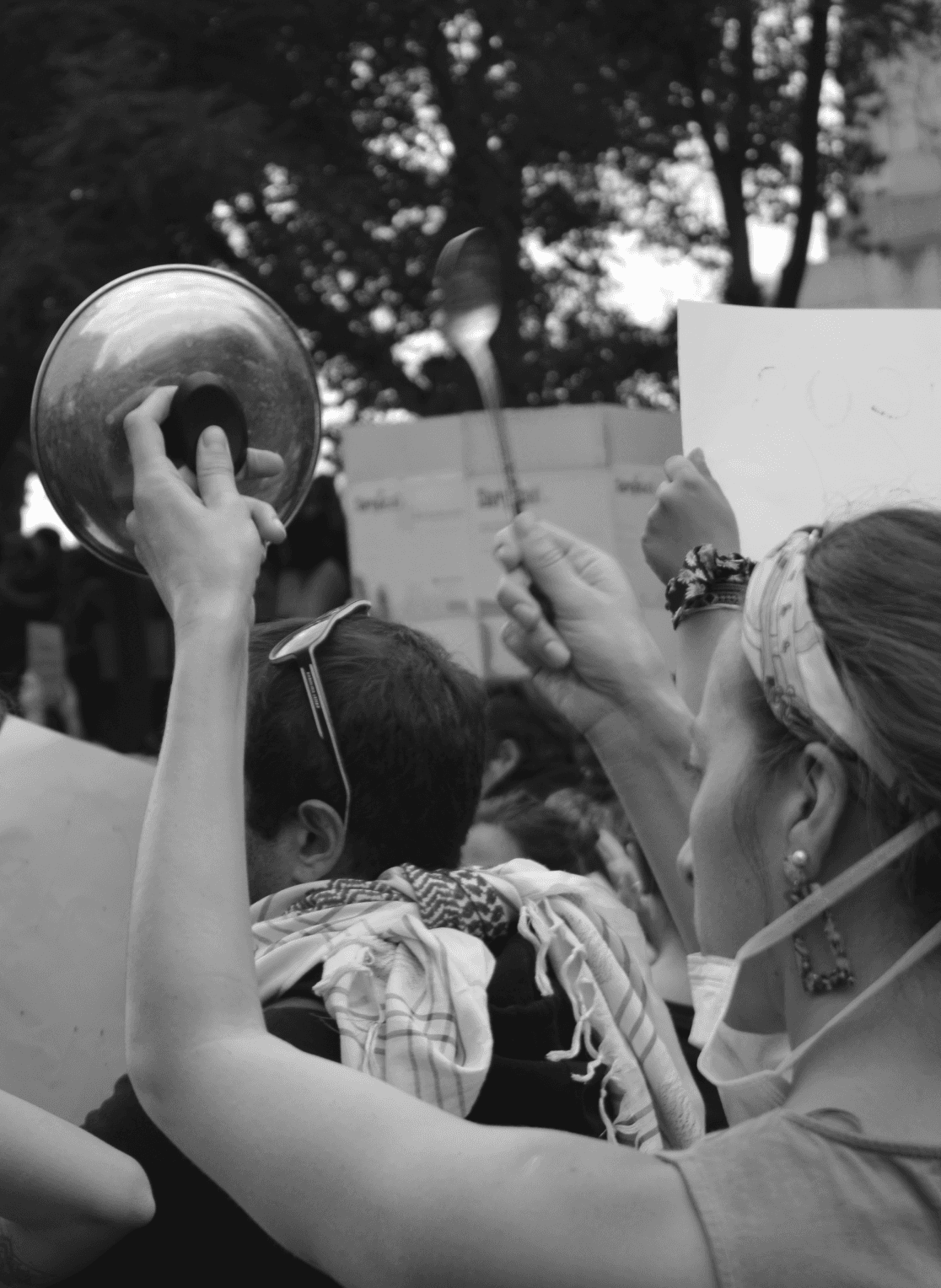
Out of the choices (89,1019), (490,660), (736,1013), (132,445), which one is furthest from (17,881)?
(490,660)

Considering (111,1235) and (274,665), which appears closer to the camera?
(111,1235)

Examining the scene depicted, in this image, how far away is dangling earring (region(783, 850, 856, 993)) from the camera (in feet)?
4.48

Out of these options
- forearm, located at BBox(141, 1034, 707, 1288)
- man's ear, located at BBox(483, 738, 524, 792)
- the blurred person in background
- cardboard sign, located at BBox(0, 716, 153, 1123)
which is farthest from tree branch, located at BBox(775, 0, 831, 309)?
forearm, located at BBox(141, 1034, 707, 1288)

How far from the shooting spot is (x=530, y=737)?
5.04 metres

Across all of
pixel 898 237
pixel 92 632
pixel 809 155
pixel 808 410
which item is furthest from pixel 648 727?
pixel 898 237

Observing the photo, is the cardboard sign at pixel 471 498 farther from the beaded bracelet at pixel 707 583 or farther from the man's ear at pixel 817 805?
the man's ear at pixel 817 805

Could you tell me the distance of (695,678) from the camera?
2.08 m

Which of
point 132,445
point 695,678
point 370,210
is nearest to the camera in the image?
point 132,445

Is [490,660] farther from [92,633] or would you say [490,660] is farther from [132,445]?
[92,633]

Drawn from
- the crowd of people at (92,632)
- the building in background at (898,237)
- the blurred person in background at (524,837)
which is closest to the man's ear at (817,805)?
the blurred person in background at (524,837)

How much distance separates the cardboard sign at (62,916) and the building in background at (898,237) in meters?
17.5

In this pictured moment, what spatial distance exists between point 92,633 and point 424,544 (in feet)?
18.3

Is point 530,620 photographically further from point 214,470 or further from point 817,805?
point 817,805

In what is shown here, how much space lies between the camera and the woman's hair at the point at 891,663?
51.4 inches
